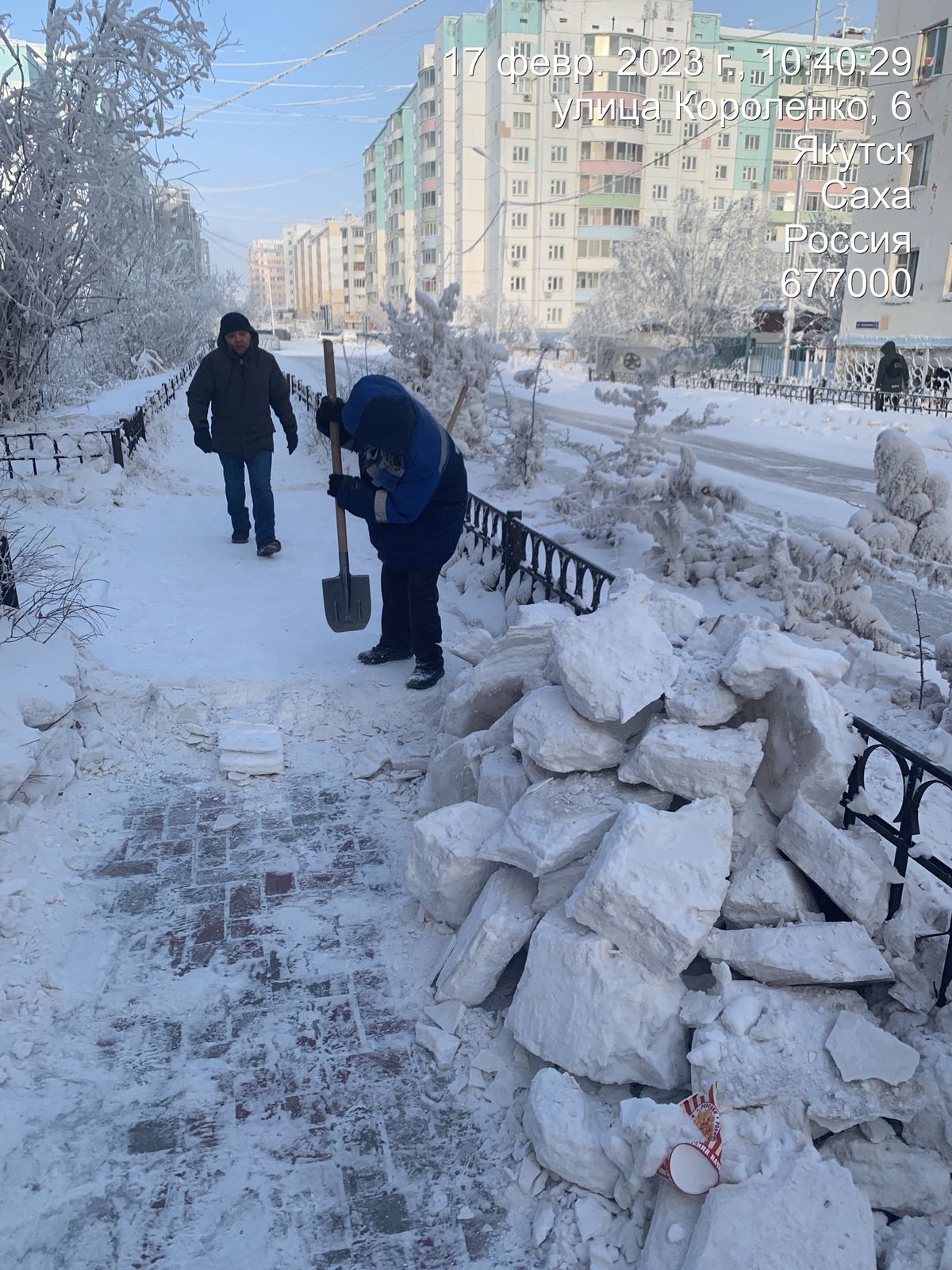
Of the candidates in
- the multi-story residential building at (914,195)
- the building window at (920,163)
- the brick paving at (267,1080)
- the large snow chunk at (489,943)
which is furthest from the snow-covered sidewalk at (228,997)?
the building window at (920,163)

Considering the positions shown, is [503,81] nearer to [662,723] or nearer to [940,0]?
[940,0]

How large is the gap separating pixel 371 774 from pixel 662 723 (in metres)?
1.64

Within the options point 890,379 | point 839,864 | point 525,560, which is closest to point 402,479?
point 525,560

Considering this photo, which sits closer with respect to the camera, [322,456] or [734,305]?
[322,456]

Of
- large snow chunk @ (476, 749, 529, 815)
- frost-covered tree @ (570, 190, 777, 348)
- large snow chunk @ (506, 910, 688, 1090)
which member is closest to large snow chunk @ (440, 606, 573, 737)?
large snow chunk @ (476, 749, 529, 815)

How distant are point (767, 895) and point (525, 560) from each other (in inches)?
149

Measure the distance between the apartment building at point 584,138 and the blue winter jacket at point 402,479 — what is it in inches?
2101

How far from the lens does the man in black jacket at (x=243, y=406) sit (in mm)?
6551

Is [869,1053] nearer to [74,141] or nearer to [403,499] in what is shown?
[403,499]

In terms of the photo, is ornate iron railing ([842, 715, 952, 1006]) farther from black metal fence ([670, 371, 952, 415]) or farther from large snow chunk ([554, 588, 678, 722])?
black metal fence ([670, 371, 952, 415])

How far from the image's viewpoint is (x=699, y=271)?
115 feet

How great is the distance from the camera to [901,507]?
5.71 metres

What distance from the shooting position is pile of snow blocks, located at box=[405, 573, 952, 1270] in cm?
192

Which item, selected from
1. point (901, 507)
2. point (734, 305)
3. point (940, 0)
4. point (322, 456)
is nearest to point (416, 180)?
point (734, 305)
